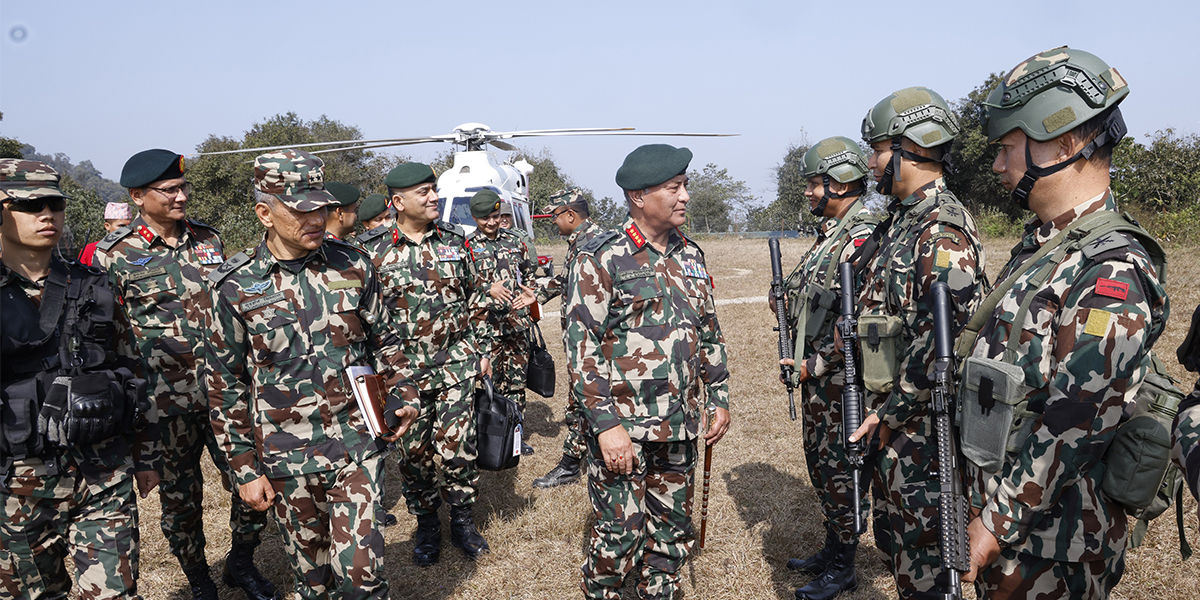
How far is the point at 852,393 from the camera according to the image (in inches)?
126

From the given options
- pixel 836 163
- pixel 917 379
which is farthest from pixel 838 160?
pixel 917 379

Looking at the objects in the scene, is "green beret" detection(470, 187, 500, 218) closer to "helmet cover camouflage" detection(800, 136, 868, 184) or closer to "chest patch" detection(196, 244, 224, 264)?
"chest patch" detection(196, 244, 224, 264)

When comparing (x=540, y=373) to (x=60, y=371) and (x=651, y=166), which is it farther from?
(x=60, y=371)

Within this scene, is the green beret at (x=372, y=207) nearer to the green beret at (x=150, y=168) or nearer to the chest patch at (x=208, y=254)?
the chest patch at (x=208, y=254)

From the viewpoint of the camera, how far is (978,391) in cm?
204

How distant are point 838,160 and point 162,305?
14.5 feet

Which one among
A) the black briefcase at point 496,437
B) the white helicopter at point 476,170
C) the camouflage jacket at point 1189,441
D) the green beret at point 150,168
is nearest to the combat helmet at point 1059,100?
the camouflage jacket at point 1189,441

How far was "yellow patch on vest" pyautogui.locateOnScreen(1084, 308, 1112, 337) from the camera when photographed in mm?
1805

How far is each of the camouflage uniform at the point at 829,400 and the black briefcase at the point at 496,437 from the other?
1967 mm

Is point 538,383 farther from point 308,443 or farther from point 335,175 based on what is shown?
point 335,175

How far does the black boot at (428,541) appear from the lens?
14.8 ft

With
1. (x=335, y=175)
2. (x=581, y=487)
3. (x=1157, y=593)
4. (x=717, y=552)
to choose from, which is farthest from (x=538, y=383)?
(x=335, y=175)

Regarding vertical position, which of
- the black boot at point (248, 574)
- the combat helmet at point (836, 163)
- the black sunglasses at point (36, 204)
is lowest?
the black boot at point (248, 574)

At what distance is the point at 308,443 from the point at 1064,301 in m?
2.98
